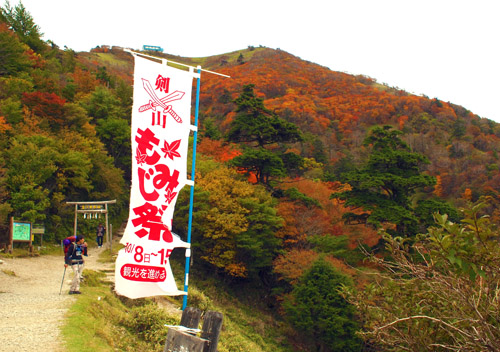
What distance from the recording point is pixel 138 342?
8070 millimetres

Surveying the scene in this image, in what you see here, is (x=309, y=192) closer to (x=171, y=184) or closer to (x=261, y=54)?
(x=171, y=184)

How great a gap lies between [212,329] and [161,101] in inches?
138

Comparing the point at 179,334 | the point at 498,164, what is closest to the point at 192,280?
the point at 179,334

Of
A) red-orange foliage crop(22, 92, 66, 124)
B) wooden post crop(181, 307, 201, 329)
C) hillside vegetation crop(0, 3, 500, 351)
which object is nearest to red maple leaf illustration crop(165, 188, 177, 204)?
wooden post crop(181, 307, 201, 329)

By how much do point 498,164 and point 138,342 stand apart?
4306 cm

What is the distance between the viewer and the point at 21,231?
628 inches

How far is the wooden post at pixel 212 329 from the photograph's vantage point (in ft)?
11.5

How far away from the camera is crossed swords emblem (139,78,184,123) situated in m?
5.83

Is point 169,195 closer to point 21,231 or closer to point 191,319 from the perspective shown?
point 191,319

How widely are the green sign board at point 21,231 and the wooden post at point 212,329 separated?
1471 cm

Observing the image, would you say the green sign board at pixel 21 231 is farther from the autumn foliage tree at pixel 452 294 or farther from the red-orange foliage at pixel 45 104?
the autumn foliage tree at pixel 452 294

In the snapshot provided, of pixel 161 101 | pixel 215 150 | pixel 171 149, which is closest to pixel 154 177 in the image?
pixel 171 149

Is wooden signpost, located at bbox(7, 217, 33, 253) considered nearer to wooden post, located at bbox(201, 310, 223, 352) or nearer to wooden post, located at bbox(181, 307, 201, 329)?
wooden post, located at bbox(181, 307, 201, 329)

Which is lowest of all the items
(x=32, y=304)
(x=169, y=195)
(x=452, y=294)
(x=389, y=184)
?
(x=32, y=304)
